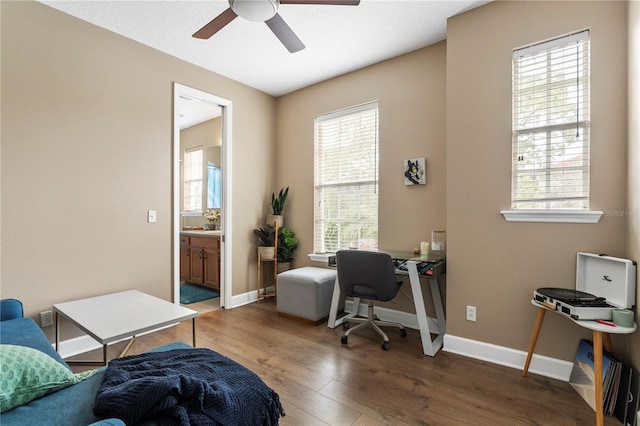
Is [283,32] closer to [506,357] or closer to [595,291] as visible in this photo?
[595,291]

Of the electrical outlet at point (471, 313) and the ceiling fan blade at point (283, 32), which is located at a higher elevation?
the ceiling fan blade at point (283, 32)

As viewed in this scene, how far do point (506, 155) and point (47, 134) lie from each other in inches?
144

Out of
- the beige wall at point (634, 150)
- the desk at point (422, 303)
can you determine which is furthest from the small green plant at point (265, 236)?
the beige wall at point (634, 150)

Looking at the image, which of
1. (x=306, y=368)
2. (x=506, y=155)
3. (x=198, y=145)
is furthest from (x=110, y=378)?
(x=198, y=145)

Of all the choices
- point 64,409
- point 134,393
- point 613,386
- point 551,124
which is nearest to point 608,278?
point 613,386

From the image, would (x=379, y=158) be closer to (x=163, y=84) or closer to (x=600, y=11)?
(x=600, y=11)

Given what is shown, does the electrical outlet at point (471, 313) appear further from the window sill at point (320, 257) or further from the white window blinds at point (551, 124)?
the window sill at point (320, 257)

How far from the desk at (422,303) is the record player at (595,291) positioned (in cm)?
78

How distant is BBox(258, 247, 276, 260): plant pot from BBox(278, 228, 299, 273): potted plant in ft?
0.43

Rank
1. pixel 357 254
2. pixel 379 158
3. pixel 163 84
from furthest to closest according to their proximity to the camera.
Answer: pixel 379 158 < pixel 163 84 < pixel 357 254

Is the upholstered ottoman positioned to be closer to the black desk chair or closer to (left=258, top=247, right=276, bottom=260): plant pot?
the black desk chair

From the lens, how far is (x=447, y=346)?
2.57 metres

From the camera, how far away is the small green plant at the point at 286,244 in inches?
159

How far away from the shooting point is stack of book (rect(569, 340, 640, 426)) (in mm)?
1674
